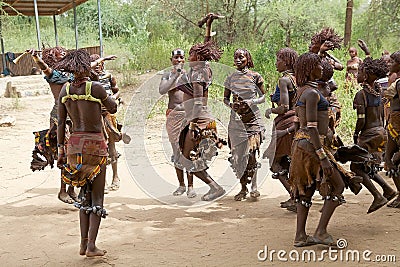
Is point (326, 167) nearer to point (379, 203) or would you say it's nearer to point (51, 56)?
point (379, 203)

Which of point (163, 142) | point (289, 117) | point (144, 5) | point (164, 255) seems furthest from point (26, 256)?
point (144, 5)

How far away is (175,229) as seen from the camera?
461cm

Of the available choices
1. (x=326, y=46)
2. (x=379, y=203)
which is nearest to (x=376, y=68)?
(x=326, y=46)

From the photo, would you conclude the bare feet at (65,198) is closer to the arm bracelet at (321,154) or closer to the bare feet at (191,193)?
the bare feet at (191,193)

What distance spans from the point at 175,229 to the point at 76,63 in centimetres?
185

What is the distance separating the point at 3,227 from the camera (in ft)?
15.9

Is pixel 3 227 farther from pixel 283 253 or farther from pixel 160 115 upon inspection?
pixel 160 115

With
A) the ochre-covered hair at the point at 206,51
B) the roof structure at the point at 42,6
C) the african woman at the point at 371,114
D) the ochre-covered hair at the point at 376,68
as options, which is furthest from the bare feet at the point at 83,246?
the roof structure at the point at 42,6

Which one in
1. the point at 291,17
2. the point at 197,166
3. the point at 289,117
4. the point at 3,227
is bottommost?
the point at 3,227

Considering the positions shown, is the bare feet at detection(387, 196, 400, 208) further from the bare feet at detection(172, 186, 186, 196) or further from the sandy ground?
the bare feet at detection(172, 186, 186, 196)

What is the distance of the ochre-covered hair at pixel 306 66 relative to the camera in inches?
145

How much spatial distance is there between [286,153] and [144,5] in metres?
18.0

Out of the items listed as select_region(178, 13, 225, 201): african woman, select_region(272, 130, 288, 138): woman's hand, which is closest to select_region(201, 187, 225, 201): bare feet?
select_region(178, 13, 225, 201): african woman

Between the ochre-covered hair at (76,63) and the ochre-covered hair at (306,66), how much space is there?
1651 mm
